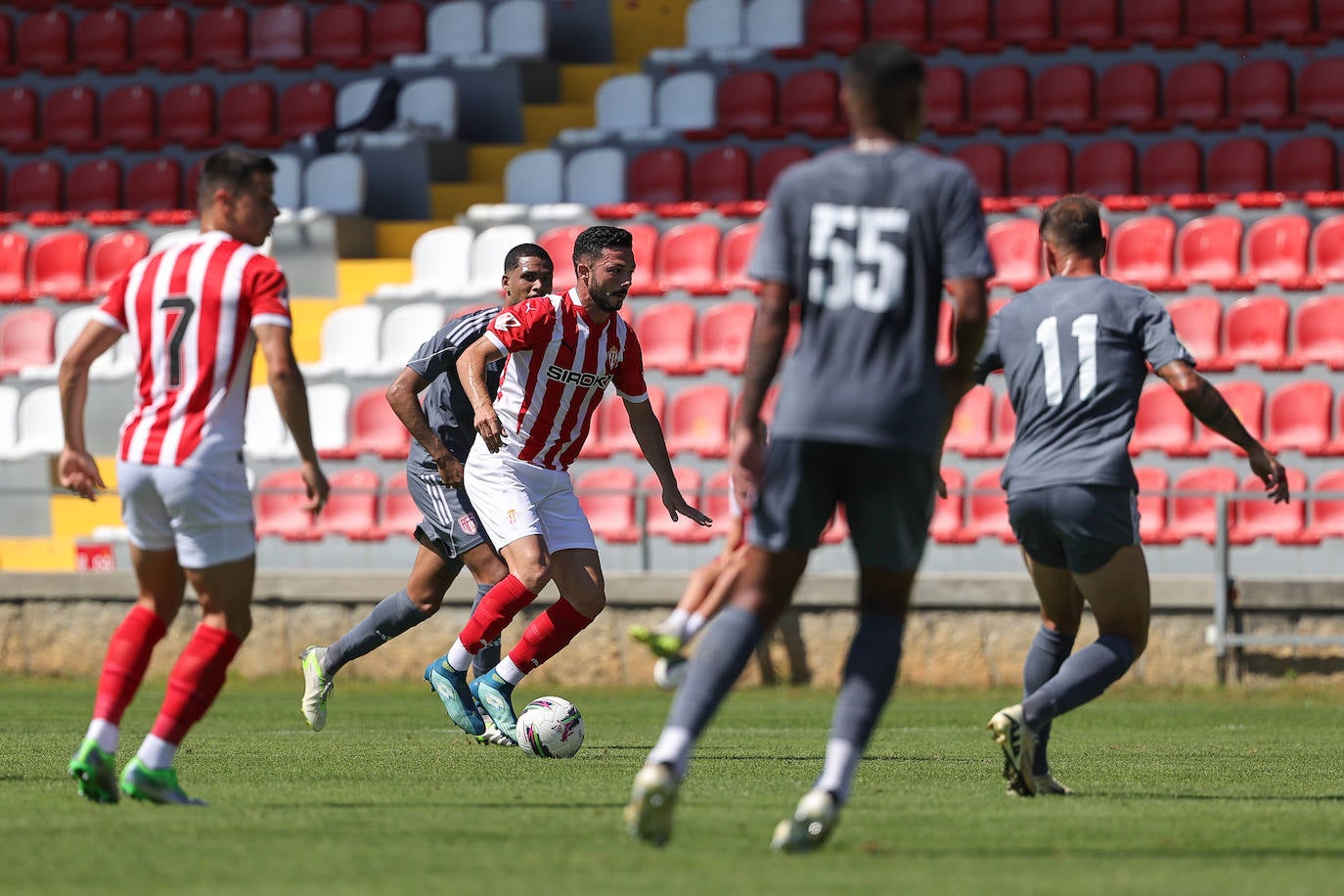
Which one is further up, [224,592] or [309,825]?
[224,592]

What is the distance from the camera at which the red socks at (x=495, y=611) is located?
893cm

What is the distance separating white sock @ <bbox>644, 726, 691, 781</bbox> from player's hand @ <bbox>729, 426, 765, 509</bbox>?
608mm

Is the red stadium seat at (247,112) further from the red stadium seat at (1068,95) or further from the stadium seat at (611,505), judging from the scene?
the red stadium seat at (1068,95)

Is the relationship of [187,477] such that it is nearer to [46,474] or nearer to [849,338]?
[849,338]

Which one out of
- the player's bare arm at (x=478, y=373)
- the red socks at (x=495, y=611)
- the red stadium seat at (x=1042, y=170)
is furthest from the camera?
the red stadium seat at (x=1042, y=170)

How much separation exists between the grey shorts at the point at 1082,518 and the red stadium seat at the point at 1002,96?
1284 centimetres

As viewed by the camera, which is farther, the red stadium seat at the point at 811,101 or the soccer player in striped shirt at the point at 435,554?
the red stadium seat at the point at 811,101

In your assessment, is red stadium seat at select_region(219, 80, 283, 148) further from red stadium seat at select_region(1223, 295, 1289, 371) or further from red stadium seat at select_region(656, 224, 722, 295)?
red stadium seat at select_region(1223, 295, 1289, 371)

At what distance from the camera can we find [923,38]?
65.5 ft

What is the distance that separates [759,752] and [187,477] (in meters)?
3.68

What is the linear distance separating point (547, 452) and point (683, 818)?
3.15 m

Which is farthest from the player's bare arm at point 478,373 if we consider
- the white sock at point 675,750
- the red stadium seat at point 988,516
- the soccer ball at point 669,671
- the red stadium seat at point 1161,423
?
the red stadium seat at point 1161,423

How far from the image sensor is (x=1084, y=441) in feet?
21.5

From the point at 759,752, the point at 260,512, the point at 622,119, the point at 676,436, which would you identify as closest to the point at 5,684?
the point at 260,512
